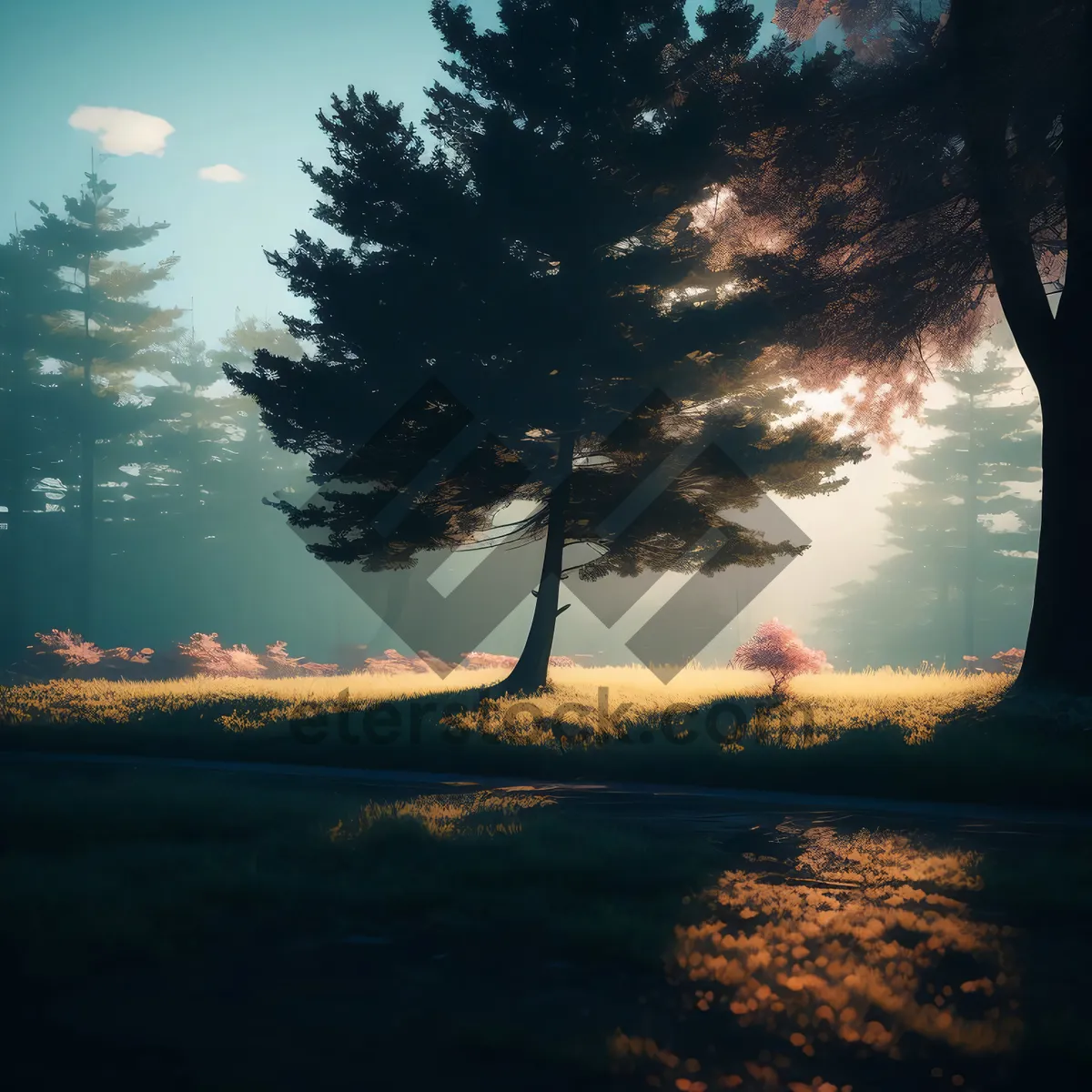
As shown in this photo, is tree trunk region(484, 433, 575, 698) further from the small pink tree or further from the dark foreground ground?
the dark foreground ground

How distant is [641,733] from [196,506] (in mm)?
52255

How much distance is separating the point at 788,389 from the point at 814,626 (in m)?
57.2

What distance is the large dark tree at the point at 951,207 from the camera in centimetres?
1346

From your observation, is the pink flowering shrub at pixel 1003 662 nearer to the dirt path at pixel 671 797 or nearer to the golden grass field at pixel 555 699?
the golden grass field at pixel 555 699

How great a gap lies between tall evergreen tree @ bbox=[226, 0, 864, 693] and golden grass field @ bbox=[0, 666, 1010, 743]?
255 cm

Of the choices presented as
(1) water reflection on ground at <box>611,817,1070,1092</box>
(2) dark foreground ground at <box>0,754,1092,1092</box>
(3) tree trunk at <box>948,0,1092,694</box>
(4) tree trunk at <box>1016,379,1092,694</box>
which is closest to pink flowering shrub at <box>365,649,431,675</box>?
(4) tree trunk at <box>1016,379,1092,694</box>

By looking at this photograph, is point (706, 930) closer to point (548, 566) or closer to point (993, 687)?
point (993, 687)

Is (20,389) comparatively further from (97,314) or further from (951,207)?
(951,207)

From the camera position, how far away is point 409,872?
6688 mm

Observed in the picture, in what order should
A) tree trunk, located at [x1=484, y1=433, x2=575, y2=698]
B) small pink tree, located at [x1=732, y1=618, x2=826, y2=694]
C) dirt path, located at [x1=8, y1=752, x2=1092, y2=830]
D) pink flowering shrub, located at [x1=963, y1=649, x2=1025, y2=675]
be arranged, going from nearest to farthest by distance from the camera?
dirt path, located at [x1=8, y1=752, x2=1092, y2=830]
small pink tree, located at [x1=732, y1=618, x2=826, y2=694]
tree trunk, located at [x1=484, y1=433, x2=575, y2=698]
pink flowering shrub, located at [x1=963, y1=649, x2=1025, y2=675]

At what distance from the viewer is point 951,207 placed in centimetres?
1570

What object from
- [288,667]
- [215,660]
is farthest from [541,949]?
[288,667]

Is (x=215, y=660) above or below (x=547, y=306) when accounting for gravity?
below

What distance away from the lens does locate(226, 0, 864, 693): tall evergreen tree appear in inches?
644
